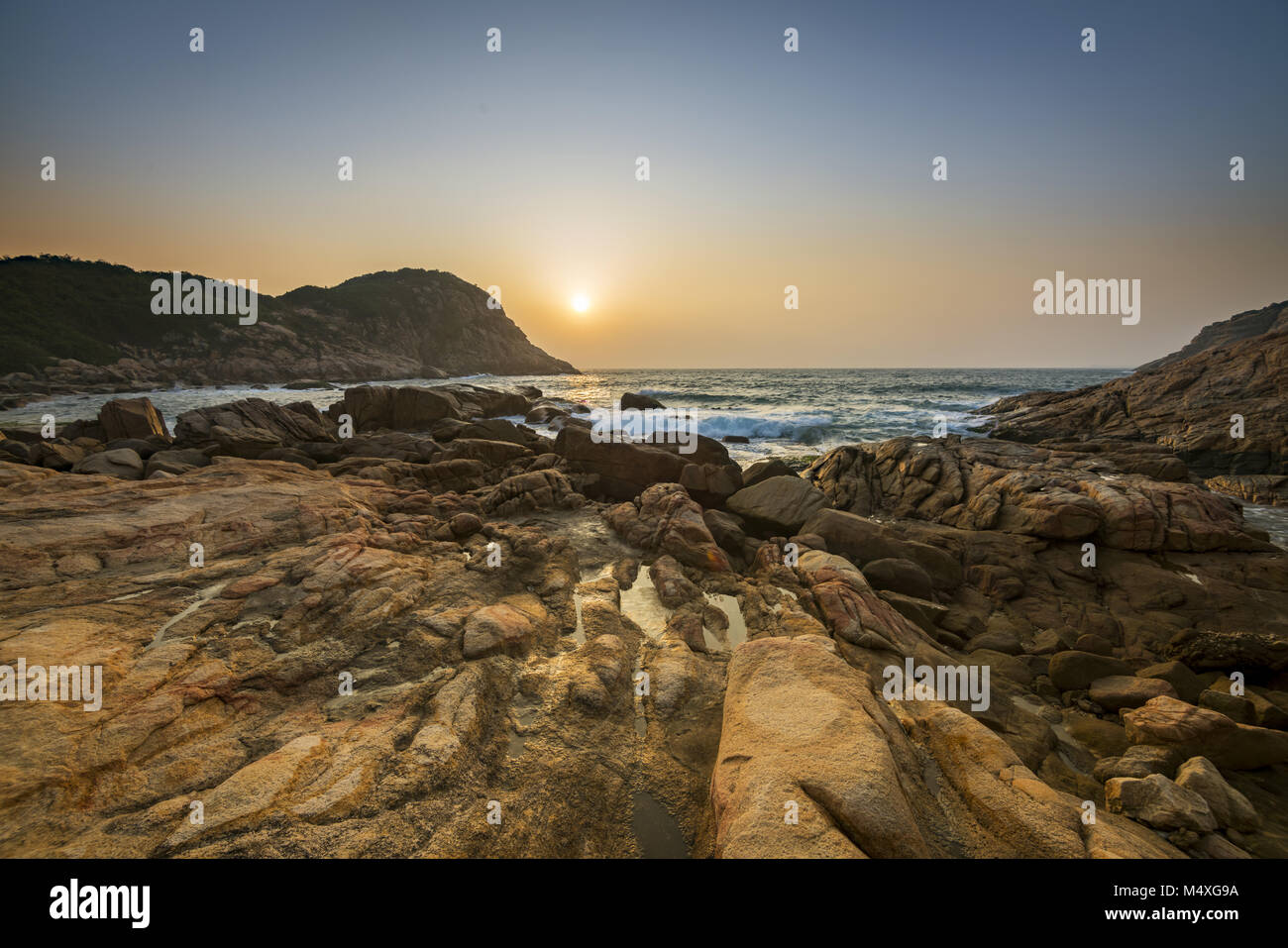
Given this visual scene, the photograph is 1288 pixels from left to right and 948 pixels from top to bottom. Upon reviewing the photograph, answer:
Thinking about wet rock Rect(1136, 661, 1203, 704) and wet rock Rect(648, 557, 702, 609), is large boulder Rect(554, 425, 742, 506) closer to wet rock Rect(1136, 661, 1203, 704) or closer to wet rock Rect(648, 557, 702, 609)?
wet rock Rect(648, 557, 702, 609)

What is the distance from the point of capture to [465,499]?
38.7 ft

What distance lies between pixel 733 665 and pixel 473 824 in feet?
10.1

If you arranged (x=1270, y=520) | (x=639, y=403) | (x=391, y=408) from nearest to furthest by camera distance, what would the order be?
1. (x=1270, y=520)
2. (x=391, y=408)
3. (x=639, y=403)

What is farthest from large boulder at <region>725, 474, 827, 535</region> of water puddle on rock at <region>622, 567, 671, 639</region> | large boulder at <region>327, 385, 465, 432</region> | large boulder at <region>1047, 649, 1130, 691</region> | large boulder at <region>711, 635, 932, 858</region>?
large boulder at <region>327, 385, 465, 432</region>

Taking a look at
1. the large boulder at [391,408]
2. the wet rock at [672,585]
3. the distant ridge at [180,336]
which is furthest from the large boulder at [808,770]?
the distant ridge at [180,336]

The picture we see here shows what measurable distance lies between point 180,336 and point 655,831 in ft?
333

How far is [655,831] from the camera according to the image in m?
3.77

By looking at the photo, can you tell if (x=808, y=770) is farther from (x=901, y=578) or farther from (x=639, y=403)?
(x=639, y=403)

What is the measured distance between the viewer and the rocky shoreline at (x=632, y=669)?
349cm

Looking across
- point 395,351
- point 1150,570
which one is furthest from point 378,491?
point 395,351

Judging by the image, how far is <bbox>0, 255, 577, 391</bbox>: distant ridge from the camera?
5312 cm

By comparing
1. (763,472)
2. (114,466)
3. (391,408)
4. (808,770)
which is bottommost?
(808,770)

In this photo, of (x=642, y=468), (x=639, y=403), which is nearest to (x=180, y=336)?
(x=639, y=403)

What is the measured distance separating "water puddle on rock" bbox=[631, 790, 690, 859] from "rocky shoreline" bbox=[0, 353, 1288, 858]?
2 cm
